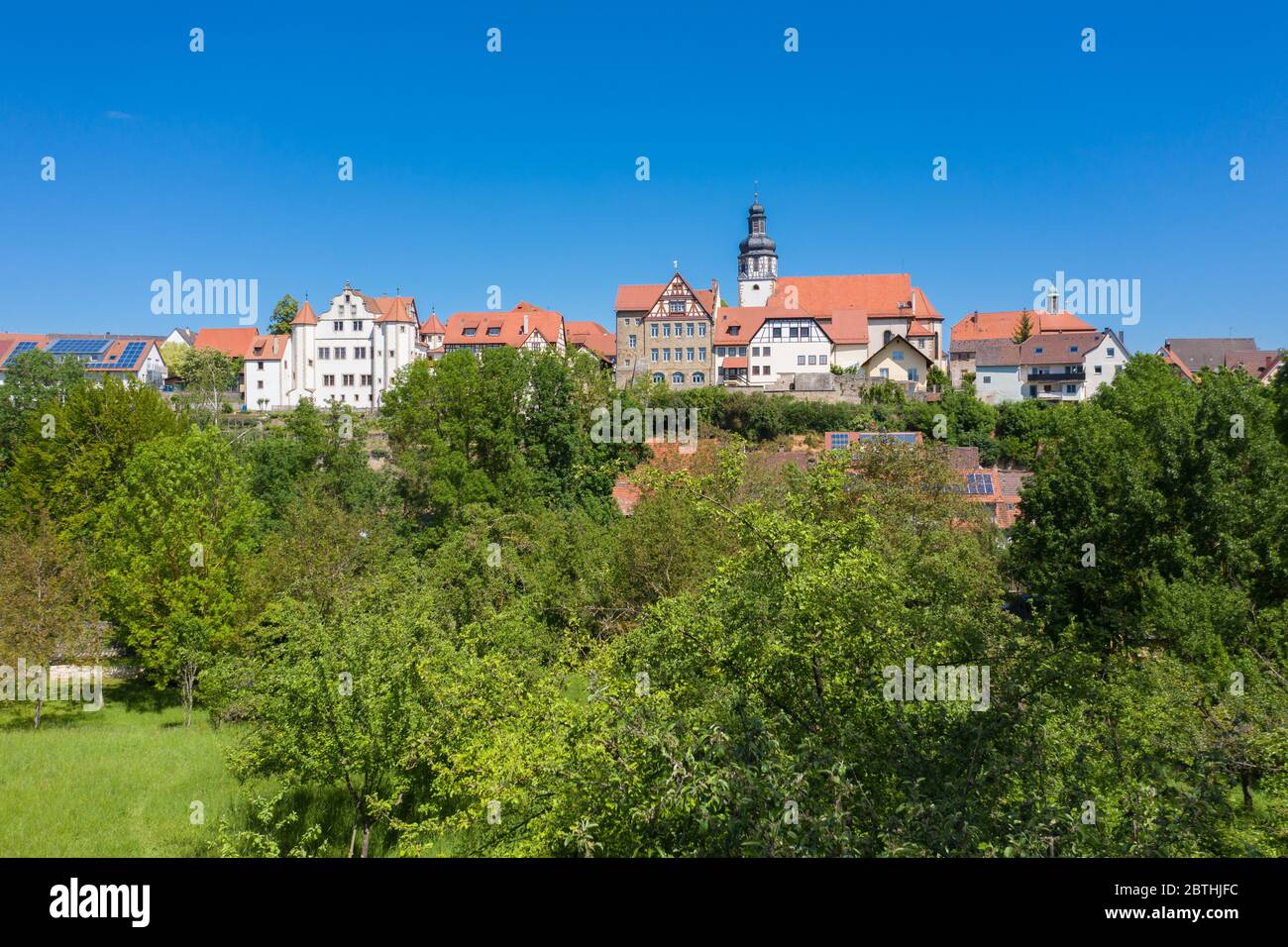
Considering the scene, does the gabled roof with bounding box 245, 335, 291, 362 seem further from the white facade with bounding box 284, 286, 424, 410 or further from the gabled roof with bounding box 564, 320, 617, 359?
the gabled roof with bounding box 564, 320, 617, 359

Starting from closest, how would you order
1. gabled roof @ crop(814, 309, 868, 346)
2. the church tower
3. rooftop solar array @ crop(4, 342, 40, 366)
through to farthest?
gabled roof @ crop(814, 309, 868, 346) < rooftop solar array @ crop(4, 342, 40, 366) < the church tower

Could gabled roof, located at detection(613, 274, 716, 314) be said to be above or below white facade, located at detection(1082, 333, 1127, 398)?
above

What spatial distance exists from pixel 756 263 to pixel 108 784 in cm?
10069

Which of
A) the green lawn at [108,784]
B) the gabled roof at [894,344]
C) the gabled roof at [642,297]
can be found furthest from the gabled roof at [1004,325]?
the green lawn at [108,784]

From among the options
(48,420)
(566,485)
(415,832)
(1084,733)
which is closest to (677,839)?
(1084,733)

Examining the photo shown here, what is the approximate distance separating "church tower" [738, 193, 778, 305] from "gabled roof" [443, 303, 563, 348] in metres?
33.7

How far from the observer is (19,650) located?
885 inches

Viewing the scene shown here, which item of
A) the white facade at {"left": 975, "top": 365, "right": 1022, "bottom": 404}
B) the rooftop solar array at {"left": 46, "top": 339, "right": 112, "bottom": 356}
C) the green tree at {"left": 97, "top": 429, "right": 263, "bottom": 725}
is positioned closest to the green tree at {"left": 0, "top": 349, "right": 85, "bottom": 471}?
the green tree at {"left": 97, "top": 429, "right": 263, "bottom": 725}

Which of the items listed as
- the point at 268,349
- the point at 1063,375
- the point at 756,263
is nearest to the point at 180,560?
the point at 268,349

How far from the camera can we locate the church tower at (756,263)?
10650 cm

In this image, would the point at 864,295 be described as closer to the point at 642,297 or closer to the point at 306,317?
the point at 642,297

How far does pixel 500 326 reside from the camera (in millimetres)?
80438

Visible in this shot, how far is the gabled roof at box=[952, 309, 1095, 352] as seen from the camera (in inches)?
3039
